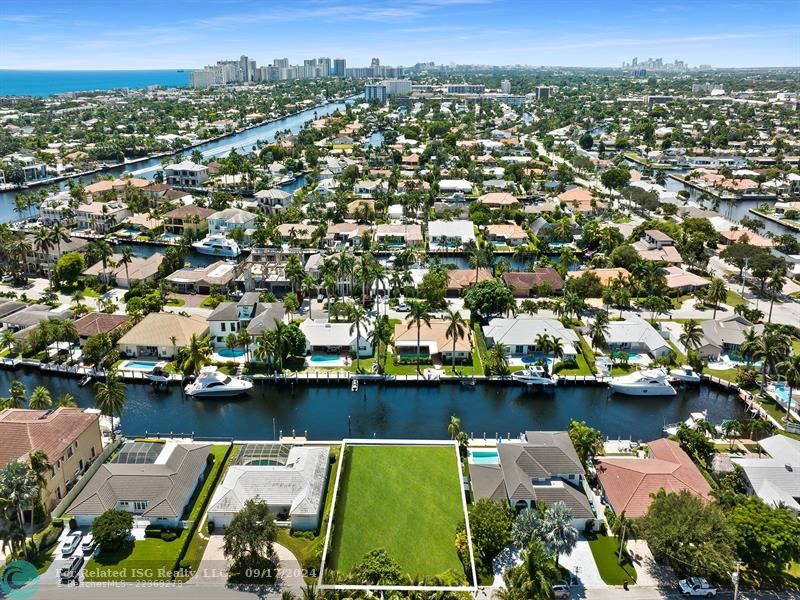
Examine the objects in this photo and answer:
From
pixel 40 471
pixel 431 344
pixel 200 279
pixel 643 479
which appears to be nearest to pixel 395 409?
pixel 431 344

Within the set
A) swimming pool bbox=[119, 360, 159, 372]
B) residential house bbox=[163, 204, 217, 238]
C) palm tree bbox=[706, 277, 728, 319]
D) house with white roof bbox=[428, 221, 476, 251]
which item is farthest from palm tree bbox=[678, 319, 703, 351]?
residential house bbox=[163, 204, 217, 238]

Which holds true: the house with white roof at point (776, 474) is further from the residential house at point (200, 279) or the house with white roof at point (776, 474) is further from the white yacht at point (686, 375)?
the residential house at point (200, 279)

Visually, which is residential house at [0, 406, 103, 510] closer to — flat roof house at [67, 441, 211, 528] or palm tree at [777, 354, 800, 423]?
flat roof house at [67, 441, 211, 528]

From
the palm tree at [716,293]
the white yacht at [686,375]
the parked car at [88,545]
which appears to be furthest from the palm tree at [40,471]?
the palm tree at [716,293]

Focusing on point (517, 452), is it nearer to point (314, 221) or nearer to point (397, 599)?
point (397, 599)

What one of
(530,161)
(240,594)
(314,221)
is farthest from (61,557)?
(530,161)
